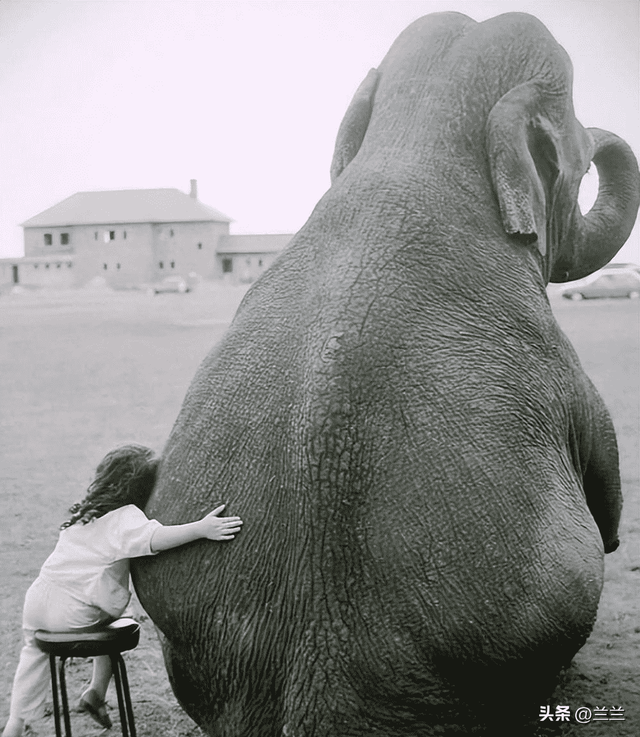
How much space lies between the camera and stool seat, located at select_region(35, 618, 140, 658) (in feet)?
6.40

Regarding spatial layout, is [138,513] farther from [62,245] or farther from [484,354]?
[62,245]

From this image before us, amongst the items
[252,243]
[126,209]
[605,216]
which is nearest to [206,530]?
[605,216]

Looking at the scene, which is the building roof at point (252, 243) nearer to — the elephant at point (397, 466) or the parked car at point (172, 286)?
the parked car at point (172, 286)

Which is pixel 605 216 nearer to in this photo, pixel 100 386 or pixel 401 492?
pixel 401 492

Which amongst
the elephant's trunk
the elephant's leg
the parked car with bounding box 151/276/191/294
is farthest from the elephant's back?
the parked car with bounding box 151/276/191/294

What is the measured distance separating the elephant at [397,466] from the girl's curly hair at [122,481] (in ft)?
0.20

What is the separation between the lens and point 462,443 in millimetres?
1679

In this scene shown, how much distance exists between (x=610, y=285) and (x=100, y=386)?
3235 mm

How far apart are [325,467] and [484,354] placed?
0.33 m

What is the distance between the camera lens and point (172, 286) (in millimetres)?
5590

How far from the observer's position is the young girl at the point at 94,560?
1.93 metres

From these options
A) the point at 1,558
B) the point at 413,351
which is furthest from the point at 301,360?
the point at 1,558

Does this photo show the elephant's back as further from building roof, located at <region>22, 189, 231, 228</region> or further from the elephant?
building roof, located at <region>22, 189, 231, 228</region>

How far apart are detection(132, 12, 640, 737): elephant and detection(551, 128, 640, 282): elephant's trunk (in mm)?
312
